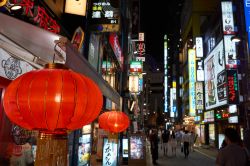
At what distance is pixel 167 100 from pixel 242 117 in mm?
82805

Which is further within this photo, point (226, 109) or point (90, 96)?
point (226, 109)

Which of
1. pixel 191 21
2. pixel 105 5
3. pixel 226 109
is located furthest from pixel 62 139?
pixel 191 21

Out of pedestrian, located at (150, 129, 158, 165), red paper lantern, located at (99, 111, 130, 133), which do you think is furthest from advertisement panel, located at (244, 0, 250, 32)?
red paper lantern, located at (99, 111, 130, 133)

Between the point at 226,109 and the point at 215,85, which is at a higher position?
the point at 215,85

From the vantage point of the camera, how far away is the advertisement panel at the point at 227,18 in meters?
25.2

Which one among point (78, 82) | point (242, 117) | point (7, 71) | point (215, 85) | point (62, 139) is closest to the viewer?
point (78, 82)

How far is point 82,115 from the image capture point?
3.84m

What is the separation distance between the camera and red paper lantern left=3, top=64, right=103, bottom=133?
349 cm

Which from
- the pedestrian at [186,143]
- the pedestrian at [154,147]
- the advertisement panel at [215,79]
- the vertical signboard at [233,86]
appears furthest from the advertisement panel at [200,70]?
the pedestrian at [154,147]

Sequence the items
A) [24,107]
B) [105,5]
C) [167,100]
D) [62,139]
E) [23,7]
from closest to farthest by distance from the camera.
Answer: [24,107] < [62,139] < [23,7] < [105,5] < [167,100]

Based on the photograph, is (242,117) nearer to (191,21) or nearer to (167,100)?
(191,21)

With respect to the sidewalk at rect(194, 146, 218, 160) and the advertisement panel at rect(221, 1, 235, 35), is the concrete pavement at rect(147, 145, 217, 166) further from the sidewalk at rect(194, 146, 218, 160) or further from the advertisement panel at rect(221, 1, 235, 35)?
the advertisement panel at rect(221, 1, 235, 35)

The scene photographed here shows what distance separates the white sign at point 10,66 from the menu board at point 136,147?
33.0ft

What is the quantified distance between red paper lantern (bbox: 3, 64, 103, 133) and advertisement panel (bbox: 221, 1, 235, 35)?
960 inches
